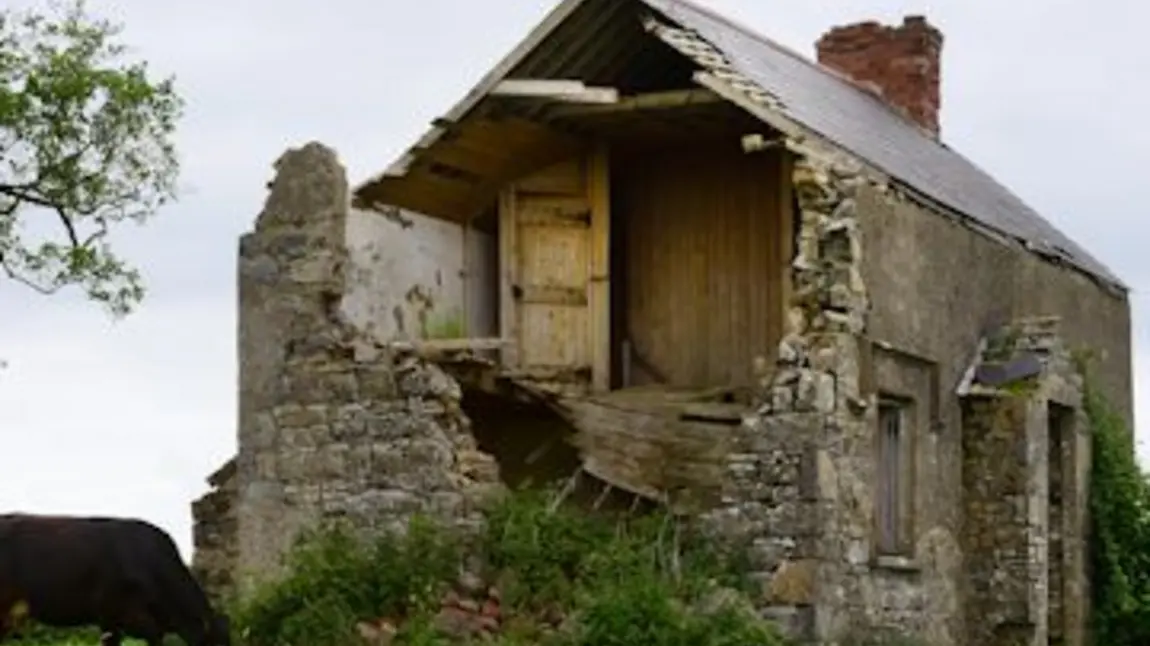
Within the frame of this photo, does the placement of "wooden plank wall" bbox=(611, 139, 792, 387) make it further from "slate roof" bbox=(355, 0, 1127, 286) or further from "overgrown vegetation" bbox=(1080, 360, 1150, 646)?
"overgrown vegetation" bbox=(1080, 360, 1150, 646)

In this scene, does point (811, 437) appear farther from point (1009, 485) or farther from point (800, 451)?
point (1009, 485)

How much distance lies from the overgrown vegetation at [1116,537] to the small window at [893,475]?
3.87 m

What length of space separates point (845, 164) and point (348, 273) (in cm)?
451

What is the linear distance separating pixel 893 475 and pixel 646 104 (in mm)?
3904

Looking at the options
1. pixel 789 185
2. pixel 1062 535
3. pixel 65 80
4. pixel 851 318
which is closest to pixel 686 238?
pixel 789 185

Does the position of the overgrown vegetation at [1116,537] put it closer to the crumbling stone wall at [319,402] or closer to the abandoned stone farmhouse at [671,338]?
the abandoned stone farmhouse at [671,338]

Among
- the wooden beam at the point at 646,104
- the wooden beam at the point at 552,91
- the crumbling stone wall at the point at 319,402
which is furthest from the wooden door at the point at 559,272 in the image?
the crumbling stone wall at the point at 319,402

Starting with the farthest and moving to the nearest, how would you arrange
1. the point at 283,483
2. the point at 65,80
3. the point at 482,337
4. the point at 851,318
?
the point at 65,80 < the point at 482,337 < the point at 283,483 < the point at 851,318

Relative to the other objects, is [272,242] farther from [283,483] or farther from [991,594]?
[991,594]

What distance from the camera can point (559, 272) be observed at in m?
24.3

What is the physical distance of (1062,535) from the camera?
25844 millimetres

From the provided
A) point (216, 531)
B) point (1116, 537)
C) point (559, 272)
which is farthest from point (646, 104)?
point (1116, 537)

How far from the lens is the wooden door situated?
952 inches

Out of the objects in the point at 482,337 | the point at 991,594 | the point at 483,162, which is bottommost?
the point at 991,594
